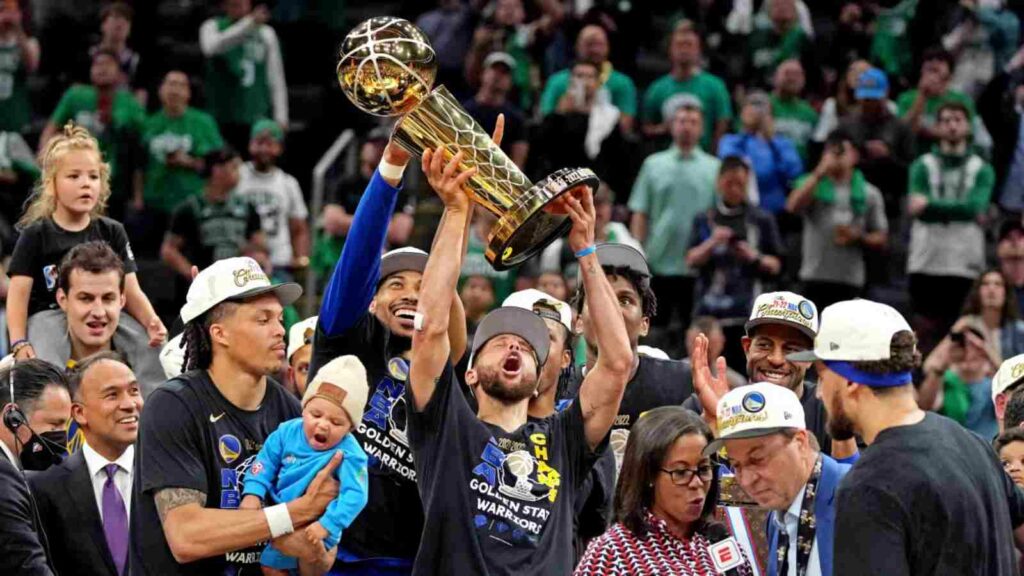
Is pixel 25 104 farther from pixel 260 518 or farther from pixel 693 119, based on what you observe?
pixel 260 518

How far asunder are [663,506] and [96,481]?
2.40m

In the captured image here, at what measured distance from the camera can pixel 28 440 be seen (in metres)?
6.96

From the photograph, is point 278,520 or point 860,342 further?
point 278,520

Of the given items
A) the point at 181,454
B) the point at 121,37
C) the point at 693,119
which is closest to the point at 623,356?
the point at 181,454

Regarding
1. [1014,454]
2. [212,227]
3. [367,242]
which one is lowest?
[1014,454]

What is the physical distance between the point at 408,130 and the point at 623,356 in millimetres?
1107

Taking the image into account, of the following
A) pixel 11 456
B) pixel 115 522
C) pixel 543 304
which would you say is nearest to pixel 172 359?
pixel 115 522

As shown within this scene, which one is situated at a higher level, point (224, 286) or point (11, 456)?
point (224, 286)

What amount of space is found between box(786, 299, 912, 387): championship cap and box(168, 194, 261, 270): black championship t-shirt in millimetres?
8802

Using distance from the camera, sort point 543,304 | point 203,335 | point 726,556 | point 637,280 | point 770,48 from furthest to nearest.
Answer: point 770,48
point 543,304
point 637,280
point 203,335
point 726,556

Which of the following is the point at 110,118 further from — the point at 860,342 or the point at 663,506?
the point at 860,342

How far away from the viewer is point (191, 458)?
6.24m

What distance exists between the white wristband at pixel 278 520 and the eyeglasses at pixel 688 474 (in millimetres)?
1334

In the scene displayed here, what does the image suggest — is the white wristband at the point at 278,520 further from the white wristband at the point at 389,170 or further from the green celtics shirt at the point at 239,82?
the green celtics shirt at the point at 239,82
